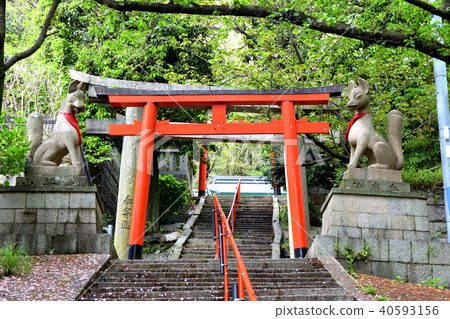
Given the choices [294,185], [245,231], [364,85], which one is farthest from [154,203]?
[364,85]

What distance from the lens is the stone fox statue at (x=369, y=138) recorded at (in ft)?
26.2

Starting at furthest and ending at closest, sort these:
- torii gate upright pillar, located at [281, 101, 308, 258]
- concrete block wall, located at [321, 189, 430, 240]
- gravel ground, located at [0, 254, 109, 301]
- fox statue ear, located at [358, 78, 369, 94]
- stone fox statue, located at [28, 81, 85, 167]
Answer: torii gate upright pillar, located at [281, 101, 308, 258]
fox statue ear, located at [358, 78, 369, 94]
stone fox statue, located at [28, 81, 85, 167]
concrete block wall, located at [321, 189, 430, 240]
gravel ground, located at [0, 254, 109, 301]

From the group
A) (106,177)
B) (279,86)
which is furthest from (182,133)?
(106,177)

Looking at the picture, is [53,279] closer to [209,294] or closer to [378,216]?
[209,294]

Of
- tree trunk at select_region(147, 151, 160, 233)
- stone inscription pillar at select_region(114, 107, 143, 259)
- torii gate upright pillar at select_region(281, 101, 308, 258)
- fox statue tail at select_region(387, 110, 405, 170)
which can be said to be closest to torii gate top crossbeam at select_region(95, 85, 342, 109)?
torii gate upright pillar at select_region(281, 101, 308, 258)

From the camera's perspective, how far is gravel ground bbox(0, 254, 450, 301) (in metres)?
5.19

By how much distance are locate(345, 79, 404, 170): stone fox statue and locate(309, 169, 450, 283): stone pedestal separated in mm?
188

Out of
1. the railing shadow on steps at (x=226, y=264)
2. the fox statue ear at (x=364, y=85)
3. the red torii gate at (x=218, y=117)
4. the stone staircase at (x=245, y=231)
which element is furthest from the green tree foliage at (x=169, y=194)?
the fox statue ear at (x=364, y=85)

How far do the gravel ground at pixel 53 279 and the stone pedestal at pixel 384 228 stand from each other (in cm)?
335

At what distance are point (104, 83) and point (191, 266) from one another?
6427mm

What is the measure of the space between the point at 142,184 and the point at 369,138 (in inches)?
166

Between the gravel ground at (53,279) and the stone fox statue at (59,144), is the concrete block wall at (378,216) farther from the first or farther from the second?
the stone fox statue at (59,144)

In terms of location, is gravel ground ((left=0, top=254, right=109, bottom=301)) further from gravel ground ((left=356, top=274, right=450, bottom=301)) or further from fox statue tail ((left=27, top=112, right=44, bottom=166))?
gravel ground ((left=356, top=274, right=450, bottom=301))

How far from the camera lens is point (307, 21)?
6668mm
